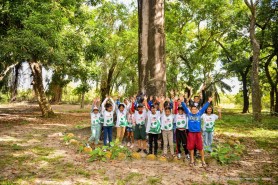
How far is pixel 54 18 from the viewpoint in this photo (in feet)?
32.5

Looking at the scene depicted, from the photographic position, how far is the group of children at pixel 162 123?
6.50m

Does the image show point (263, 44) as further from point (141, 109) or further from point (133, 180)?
point (133, 180)

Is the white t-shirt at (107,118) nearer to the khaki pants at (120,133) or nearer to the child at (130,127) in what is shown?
the khaki pants at (120,133)

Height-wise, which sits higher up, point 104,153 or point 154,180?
point 104,153

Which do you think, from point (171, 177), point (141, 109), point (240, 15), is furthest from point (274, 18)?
point (171, 177)

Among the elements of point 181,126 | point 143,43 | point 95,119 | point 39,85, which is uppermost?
point 143,43

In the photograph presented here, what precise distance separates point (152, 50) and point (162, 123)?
119 inches

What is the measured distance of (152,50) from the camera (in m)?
8.94

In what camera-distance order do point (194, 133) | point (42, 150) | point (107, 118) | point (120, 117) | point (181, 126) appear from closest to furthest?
point (194, 133) → point (181, 126) → point (42, 150) → point (107, 118) → point (120, 117)

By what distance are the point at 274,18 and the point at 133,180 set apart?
1862 centimetres

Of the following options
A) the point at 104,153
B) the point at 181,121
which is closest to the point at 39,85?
the point at 104,153

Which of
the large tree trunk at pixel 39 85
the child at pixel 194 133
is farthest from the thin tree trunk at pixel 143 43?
the large tree trunk at pixel 39 85

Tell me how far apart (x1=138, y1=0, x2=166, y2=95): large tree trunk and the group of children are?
1.91 feet

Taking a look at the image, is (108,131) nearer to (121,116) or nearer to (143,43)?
(121,116)
